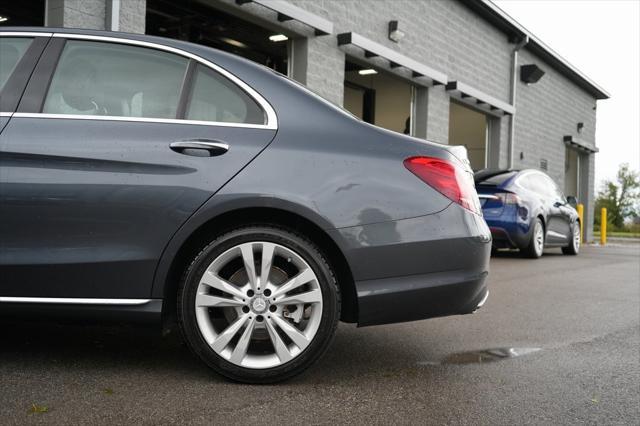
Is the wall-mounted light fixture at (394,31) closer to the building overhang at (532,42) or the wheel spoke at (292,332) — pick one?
the building overhang at (532,42)

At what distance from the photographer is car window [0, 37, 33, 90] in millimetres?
3135

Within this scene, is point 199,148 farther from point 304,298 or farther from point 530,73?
point 530,73

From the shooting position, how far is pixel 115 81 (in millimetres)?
3098

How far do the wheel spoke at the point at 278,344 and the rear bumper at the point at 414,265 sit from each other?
1.22 feet

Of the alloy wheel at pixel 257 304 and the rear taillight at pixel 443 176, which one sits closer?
the alloy wheel at pixel 257 304

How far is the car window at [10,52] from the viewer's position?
3.13 metres

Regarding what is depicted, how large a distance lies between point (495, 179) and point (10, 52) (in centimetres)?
835

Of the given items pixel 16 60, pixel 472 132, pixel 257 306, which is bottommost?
pixel 257 306

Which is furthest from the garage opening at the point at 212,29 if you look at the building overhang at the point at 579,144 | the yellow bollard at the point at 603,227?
the building overhang at the point at 579,144

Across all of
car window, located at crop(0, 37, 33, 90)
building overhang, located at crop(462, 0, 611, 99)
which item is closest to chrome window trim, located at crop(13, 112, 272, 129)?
car window, located at crop(0, 37, 33, 90)

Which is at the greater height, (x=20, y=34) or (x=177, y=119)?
(x=20, y=34)

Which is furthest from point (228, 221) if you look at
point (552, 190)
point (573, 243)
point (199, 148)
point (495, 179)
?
point (573, 243)

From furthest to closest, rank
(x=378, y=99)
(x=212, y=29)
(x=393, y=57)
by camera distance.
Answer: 1. (x=378, y=99)
2. (x=212, y=29)
3. (x=393, y=57)

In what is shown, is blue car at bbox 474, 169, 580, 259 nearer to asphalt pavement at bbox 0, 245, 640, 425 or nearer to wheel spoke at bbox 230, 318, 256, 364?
asphalt pavement at bbox 0, 245, 640, 425
